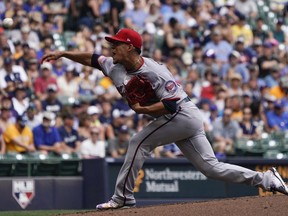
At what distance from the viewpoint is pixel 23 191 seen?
13.8m

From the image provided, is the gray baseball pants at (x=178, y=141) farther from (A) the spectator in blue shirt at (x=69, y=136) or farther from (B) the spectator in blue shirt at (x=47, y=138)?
(A) the spectator in blue shirt at (x=69, y=136)

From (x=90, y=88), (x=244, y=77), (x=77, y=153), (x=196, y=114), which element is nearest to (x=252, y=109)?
(x=244, y=77)

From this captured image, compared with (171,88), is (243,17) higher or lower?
higher

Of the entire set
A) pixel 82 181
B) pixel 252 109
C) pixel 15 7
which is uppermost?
pixel 15 7

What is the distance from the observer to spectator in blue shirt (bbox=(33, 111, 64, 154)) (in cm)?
1480

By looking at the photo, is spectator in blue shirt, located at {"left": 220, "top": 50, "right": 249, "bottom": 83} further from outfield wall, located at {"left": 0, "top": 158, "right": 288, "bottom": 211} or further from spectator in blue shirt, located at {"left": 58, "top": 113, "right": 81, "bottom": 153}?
spectator in blue shirt, located at {"left": 58, "top": 113, "right": 81, "bottom": 153}

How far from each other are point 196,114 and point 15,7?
8946 mm

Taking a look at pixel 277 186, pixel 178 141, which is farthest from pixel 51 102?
pixel 277 186

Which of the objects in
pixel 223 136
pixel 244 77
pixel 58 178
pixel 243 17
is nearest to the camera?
pixel 58 178

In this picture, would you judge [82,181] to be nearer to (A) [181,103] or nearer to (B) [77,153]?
(B) [77,153]

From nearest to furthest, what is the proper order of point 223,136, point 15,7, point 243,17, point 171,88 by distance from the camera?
point 171,88 → point 223,136 → point 15,7 → point 243,17

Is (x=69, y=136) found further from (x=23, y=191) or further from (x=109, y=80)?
(x=109, y=80)

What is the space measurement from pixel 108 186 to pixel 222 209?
5.59 m

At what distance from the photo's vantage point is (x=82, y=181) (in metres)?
14.5
